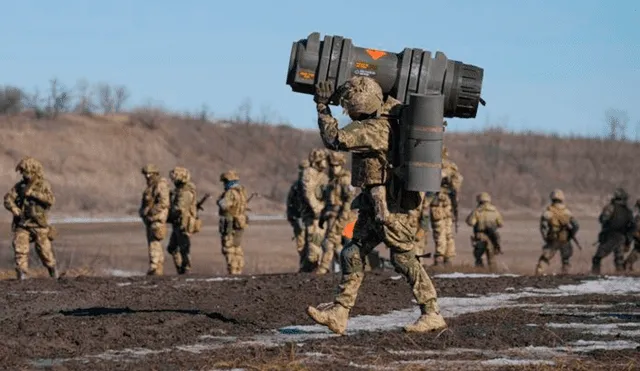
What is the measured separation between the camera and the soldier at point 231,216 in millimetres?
22453

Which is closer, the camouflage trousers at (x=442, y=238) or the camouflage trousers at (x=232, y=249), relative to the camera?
the camouflage trousers at (x=232, y=249)

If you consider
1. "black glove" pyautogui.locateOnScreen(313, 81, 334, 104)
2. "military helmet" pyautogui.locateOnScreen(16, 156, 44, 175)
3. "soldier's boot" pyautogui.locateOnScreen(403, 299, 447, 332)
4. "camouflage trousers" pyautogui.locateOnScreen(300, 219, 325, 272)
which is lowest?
"camouflage trousers" pyautogui.locateOnScreen(300, 219, 325, 272)

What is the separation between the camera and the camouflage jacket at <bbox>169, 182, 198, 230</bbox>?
22422 millimetres

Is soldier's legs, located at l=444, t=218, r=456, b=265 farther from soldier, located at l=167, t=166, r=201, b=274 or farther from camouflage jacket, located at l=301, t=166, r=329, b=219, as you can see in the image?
soldier, located at l=167, t=166, r=201, b=274

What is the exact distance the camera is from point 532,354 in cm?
1002

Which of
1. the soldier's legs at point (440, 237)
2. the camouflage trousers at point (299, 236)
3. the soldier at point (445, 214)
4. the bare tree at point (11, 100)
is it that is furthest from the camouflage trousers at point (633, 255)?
the bare tree at point (11, 100)

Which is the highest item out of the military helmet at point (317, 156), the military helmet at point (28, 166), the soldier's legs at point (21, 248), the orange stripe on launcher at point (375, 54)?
the orange stripe on launcher at point (375, 54)

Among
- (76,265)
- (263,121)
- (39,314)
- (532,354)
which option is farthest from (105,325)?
(263,121)

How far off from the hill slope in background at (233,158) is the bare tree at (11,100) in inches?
98.5

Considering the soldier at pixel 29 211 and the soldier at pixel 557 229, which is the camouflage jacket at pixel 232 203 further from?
the soldier at pixel 557 229

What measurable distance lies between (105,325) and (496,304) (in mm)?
4647

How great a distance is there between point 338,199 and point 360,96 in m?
10.6

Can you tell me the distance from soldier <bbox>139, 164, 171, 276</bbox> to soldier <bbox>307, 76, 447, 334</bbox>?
11.1 metres

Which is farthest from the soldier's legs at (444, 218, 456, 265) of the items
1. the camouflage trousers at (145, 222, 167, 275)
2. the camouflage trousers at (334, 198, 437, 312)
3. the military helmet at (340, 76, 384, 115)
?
the military helmet at (340, 76, 384, 115)
